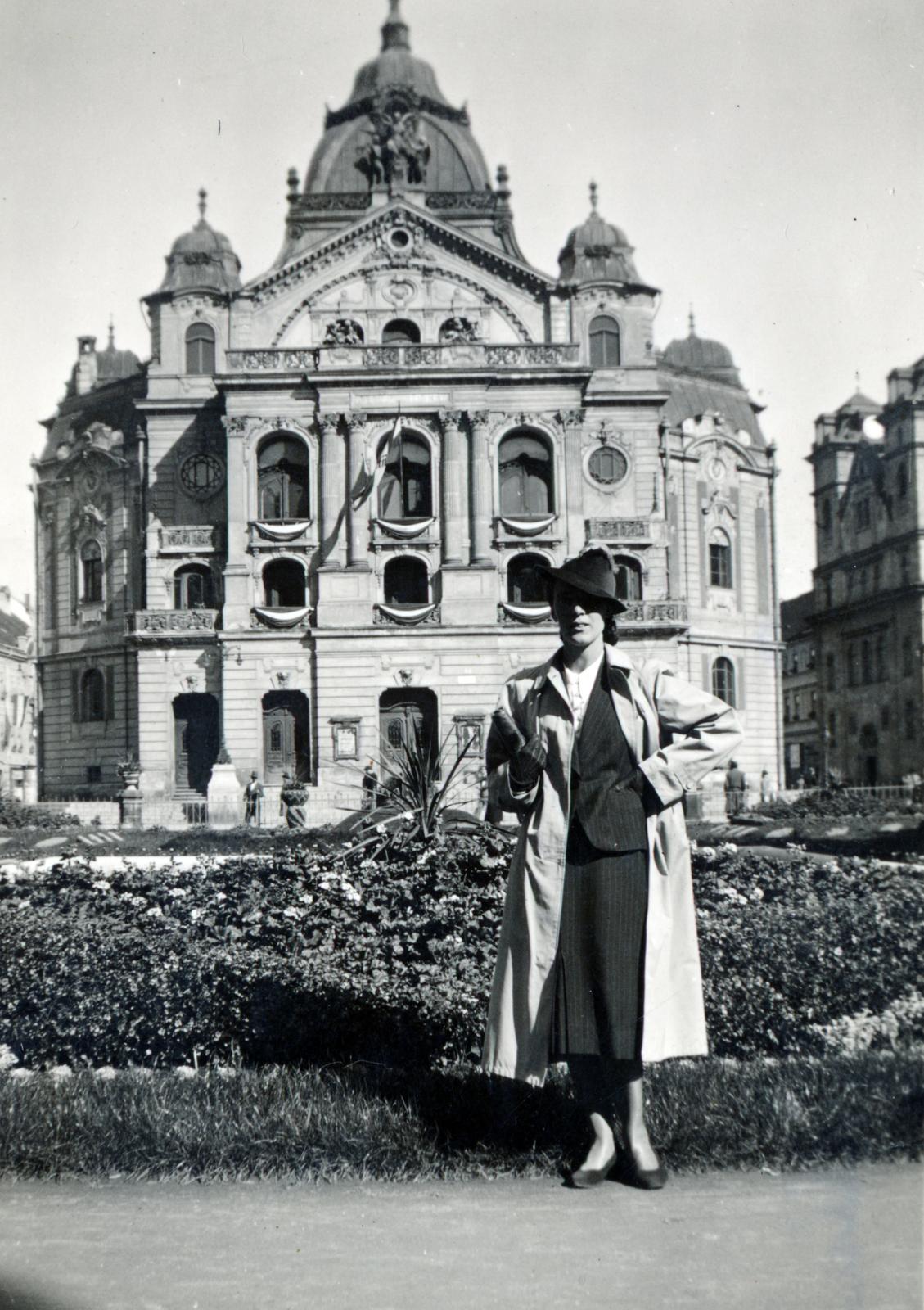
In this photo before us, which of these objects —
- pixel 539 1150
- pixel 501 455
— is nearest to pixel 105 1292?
pixel 539 1150

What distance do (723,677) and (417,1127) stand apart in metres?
42.6

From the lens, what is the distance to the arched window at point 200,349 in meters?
43.2

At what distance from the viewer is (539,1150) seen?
5.03 m

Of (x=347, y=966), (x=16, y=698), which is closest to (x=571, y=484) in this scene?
(x=347, y=966)

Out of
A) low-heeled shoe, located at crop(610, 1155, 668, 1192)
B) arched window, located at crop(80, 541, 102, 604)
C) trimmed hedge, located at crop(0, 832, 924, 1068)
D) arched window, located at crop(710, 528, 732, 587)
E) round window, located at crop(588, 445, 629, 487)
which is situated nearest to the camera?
low-heeled shoe, located at crop(610, 1155, 668, 1192)

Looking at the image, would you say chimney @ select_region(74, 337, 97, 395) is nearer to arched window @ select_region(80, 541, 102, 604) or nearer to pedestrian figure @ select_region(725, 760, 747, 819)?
arched window @ select_region(80, 541, 102, 604)

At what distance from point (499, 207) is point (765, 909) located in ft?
141

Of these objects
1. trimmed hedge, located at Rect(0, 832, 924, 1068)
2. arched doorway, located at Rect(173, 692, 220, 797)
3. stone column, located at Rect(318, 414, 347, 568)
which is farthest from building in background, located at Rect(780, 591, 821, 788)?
trimmed hedge, located at Rect(0, 832, 924, 1068)

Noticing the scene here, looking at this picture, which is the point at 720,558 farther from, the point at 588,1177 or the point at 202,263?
the point at 588,1177

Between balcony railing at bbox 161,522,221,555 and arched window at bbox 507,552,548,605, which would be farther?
balcony railing at bbox 161,522,221,555

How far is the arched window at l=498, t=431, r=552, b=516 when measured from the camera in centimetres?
3959

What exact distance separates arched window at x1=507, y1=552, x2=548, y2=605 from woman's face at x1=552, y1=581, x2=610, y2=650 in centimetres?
3373

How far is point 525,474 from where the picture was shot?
39781 millimetres

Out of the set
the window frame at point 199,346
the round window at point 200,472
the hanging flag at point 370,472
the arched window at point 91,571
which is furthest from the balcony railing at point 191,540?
the window frame at point 199,346
